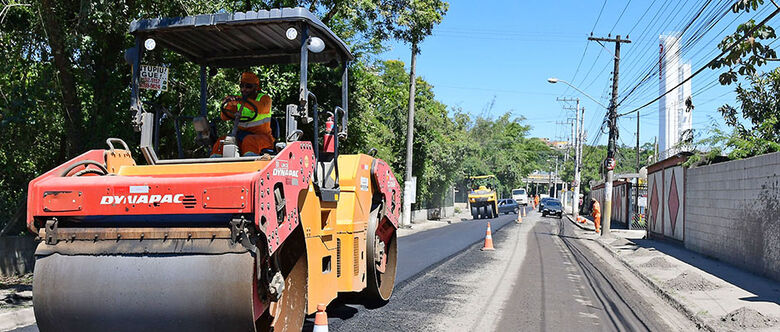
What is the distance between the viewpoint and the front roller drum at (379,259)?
7590mm

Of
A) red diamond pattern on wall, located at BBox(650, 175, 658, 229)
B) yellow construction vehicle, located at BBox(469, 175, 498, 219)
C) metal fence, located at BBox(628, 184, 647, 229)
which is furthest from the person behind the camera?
yellow construction vehicle, located at BBox(469, 175, 498, 219)

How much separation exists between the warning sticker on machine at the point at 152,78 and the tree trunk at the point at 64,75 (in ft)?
14.2

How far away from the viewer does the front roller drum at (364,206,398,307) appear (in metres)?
7.59

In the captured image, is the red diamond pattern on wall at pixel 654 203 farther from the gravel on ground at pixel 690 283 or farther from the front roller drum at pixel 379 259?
the front roller drum at pixel 379 259

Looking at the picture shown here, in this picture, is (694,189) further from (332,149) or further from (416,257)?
(332,149)

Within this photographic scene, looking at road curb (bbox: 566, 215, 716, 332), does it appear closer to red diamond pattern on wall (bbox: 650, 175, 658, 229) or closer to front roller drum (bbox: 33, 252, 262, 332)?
front roller drum (bbox: 33, 252, 262, 332)

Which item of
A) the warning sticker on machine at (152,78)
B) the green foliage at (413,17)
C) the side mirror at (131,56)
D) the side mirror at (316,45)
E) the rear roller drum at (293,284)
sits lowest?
→ the rear roller drum at (293,284)

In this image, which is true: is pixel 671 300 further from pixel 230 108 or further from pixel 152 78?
pixel 152 78

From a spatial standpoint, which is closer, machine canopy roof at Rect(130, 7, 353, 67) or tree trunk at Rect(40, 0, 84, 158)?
machine canopy roof at Rect(130, 7, 353, 67)

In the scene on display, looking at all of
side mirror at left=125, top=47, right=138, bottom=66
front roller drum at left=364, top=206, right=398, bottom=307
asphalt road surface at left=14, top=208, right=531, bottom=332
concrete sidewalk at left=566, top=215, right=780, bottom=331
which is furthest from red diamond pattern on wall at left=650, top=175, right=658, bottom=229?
side mirror at left=125, top=47, right=138, bottom=66

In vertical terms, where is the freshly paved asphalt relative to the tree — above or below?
below

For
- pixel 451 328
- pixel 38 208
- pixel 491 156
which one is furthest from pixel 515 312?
pixel 491 156

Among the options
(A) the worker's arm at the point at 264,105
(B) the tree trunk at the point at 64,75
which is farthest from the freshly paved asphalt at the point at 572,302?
(B) the tree trunk at the point at 64,75

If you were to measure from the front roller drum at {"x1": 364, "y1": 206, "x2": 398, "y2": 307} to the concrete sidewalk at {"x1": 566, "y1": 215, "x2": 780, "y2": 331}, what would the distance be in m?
4.00
